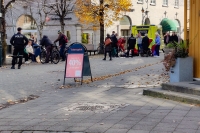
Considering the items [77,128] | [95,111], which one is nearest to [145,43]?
[95,111]

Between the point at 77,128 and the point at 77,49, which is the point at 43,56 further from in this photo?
the point at 77,128

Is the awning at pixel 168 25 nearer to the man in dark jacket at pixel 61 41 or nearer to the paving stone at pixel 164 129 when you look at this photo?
the man in dark jacket at pixel 61 41

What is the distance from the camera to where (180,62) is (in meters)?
10.4

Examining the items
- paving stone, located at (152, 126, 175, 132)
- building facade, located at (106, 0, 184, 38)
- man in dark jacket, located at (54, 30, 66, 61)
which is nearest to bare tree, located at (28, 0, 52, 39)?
building facade, located at (106, 0, 184, 38)

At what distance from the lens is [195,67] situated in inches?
417

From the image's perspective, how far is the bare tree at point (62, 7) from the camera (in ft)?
114

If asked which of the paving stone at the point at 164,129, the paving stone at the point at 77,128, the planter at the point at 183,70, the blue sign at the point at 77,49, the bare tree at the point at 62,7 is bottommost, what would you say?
the paving stone at the point at 77,128

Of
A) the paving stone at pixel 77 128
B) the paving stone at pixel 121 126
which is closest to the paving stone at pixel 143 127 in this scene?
the paving stone at pixel 121 126

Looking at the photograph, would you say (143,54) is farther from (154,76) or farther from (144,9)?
(144,9)

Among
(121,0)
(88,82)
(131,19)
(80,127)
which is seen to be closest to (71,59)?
(88,82)

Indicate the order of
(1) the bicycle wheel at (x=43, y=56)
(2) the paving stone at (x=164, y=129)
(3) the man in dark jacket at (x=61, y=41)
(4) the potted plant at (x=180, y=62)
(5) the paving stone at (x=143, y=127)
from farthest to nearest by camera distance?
1. (3) the man in dark jacket at (x=61, y=41)
2. (1) the bicycle wheel at (x=43, y=56)
3. (4) the potted plant at (x=180, y=62)
4. (5) the paving stone at (x=143, y=127)
5. (2) the paving stone at (x=164, y=129)

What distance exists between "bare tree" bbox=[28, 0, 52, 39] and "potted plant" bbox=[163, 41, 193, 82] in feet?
87.5

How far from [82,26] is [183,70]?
29860 millimetres

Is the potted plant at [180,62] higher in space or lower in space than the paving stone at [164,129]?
higher
